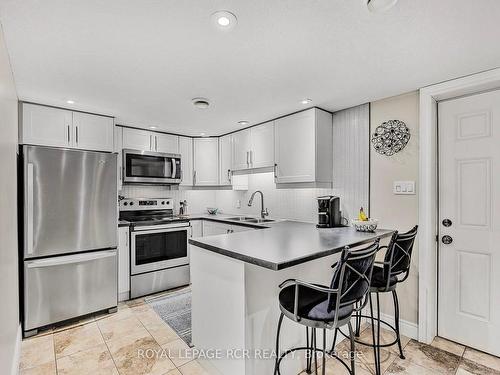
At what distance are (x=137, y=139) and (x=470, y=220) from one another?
380 cm

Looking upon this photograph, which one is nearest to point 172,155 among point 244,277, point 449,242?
point 244,277

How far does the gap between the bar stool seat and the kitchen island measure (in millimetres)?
180

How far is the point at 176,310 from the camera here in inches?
114

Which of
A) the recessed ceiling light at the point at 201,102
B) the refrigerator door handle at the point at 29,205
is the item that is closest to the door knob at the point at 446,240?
the recessed ceiling light at the point at 201,102

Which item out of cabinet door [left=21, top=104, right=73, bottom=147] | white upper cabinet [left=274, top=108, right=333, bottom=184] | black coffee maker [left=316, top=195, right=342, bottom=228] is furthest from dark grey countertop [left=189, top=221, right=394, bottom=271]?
cabinet door [left=21, top=104, right=73, bottom=147]

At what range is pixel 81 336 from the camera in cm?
242

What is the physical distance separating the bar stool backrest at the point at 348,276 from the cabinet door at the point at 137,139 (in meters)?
3.19

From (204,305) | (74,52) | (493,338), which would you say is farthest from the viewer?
(493,338)

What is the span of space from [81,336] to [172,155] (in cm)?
239

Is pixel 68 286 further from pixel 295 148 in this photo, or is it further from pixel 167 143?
pixel 295 148

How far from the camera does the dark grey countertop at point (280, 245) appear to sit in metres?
1.48

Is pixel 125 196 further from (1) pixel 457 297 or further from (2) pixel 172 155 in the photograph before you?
(1) pixel 457 297

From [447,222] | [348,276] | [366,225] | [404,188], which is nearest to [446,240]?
[447,222]

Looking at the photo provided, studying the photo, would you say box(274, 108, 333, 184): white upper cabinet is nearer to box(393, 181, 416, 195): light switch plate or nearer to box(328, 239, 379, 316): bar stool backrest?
box(393, 181, 416, 195): light switch plate
